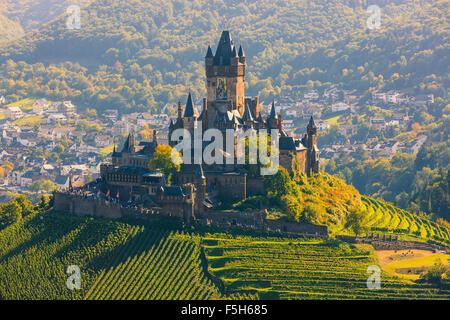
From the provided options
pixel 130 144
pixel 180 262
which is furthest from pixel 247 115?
pixel 180 262

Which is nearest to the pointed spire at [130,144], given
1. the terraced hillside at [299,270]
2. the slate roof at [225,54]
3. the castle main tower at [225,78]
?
the castle main tower at [225,78]

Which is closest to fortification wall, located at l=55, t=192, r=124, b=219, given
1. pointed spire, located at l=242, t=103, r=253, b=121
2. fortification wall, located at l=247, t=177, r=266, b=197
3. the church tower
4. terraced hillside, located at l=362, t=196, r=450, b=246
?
fortification wall, located at l=247, t=177, r=266, b=197

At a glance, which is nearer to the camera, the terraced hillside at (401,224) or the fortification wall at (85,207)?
the fortification wall at (85,207)

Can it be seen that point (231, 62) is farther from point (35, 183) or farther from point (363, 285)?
point (35, 183)

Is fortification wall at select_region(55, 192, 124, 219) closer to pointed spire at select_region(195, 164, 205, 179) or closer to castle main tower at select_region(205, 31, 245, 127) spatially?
pointed spire at select_region(195, 164, 205, 179)

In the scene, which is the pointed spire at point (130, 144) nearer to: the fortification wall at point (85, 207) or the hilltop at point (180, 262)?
the fortification wall at point (85, 207)

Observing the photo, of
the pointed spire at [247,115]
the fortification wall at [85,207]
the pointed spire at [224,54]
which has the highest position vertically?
the pointed spire at [224,54]

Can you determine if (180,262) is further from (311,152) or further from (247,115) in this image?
(311,152)

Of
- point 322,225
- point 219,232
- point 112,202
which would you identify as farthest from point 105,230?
point 322,225
